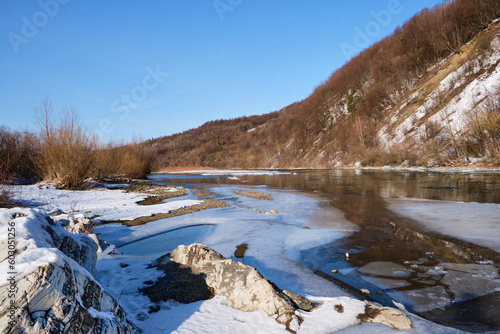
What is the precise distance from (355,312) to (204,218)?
19.5ft

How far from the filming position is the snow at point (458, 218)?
17.4 ft

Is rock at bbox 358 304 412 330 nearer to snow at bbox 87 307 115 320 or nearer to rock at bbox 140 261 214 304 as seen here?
rock at bbox 140 261 214 304

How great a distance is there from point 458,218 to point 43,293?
27.2 ft

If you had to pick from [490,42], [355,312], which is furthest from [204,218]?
[490,42]

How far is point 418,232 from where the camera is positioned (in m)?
6.00

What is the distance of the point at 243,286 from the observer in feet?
9.35

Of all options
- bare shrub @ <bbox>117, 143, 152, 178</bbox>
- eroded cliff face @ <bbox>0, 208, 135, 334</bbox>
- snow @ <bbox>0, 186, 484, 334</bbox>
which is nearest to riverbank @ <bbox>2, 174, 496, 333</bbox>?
snow @ <bbox>0, 186, 484, 334</bbox>

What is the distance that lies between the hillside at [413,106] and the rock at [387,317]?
80.3 feet

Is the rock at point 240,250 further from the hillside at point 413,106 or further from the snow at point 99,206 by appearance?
the hillside at point 413,106

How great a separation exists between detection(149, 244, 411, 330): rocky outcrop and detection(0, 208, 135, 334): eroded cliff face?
3.10ft

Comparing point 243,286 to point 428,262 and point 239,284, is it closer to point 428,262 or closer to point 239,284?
point 239,284

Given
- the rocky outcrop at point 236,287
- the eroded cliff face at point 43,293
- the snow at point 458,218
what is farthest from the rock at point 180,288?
the snow at point 458,218

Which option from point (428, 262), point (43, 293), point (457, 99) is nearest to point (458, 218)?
point (428, 262)

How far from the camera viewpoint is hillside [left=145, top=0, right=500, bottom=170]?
26150mm
